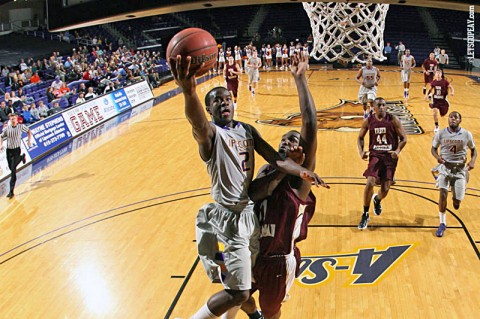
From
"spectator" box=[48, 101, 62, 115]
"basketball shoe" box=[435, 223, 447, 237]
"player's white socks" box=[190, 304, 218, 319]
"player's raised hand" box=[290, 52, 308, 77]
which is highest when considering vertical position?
"player's raised hand" box=[290, 52, 308, 77]

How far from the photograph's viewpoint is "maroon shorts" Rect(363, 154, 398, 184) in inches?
291

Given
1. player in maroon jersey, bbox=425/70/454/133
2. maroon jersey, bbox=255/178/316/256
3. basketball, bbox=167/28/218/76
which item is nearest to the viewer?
basketball, bbox=167/28/218/76

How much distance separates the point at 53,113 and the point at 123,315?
10.0 m

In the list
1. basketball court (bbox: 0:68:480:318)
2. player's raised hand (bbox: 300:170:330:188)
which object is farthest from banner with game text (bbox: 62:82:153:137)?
player's raised hand (bbox: 300:170:330:188)

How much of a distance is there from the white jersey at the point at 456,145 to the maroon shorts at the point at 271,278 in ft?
12.6

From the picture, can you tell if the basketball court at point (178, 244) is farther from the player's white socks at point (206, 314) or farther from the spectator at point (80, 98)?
the spectator at point (80, 98)

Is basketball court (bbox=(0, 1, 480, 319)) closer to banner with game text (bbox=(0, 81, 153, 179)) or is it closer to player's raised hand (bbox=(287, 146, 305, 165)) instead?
banner with game text (bbox=(0, 81, 153, 179))

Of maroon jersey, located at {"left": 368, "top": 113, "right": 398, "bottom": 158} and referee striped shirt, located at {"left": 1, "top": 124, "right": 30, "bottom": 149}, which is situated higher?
maroon jersey, located at {"left": 368, "top": 113, "right": 398, "bottom": 158}

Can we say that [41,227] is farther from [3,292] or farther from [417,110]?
[417,110]

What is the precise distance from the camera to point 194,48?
3.10m

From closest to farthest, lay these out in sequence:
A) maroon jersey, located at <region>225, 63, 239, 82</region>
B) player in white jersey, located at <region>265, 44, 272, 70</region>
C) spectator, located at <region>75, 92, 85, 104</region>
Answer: spectator, located at <region>75, 92, 85, 104</region>, maroon jersey, located at <region>225, 63, 239, 82</region>, player in white jersey, located at <region>265, 44, 272, 70</region>

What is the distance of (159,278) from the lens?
613cm

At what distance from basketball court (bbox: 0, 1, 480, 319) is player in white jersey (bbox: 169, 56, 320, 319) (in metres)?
1.63

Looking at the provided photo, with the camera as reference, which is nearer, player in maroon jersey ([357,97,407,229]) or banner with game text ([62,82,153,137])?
player in maroon jersey ([357,97,407,229])
